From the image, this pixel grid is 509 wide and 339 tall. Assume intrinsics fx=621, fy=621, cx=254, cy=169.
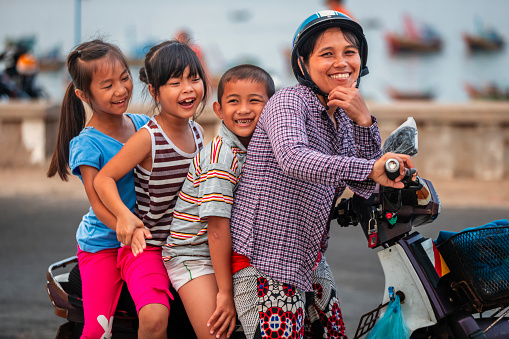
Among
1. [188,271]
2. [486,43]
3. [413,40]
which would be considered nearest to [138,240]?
[188,271]

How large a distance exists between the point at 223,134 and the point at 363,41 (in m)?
0.62

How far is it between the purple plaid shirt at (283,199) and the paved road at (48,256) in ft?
7.38

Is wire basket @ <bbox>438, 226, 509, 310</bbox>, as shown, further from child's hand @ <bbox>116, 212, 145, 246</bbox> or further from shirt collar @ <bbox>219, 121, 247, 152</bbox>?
child's hand @ <bbox>116, 212, 145, 246</bbox>

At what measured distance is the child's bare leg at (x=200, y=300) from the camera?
2207mm

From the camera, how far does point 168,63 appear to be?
2.44m

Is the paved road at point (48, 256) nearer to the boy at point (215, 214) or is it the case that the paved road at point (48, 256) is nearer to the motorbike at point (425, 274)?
the motorbike at point (425, 274)

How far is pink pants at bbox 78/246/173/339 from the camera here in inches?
90.4

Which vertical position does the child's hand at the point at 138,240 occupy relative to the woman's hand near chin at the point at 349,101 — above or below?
below

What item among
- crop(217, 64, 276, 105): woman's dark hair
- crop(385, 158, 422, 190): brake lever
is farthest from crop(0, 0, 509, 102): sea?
crop(385, 158, 422, 190): brake lever

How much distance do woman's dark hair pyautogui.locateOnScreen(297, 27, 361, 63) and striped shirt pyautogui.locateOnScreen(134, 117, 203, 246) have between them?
604 mm

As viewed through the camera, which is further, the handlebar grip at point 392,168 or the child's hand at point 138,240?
the child's hand at point 138,240

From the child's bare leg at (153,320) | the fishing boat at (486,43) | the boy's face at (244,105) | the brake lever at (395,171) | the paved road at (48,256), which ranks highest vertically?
the fishing boat at (486,43)

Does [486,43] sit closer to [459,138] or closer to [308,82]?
[459,138]

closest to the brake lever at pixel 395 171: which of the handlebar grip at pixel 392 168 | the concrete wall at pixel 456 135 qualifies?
the handlebar grip at pixel 392 168
